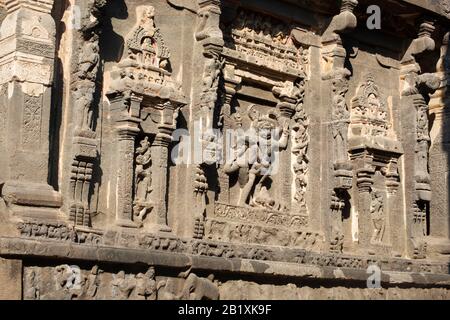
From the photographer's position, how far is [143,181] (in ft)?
27.9

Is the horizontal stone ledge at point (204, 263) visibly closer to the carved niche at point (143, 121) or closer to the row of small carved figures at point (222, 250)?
the row of small carved figures at point (222, 250)

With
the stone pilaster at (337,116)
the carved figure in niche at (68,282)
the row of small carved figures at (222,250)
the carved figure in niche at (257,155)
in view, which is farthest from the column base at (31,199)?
the stone pilaster at (337,116)

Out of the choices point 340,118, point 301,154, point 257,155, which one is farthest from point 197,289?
point 340,118

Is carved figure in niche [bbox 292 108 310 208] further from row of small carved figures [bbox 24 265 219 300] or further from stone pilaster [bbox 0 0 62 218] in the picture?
stone pilaster [bbox 0 0 62 218]

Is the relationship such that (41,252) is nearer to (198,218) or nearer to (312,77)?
(198,218)

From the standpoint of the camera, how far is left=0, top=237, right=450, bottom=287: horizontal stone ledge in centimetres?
704

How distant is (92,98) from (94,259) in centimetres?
Result: 151

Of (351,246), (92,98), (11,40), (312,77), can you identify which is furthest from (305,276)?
(11,40)

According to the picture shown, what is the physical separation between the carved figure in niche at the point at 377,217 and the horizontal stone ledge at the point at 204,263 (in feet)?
1.76

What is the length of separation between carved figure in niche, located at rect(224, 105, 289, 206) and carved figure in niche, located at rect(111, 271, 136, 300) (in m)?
1.99

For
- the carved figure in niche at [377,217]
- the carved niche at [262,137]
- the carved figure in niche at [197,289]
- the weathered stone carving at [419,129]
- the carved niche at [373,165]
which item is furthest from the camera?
the weathered stone carving at [419,129]

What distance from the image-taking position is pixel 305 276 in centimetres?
939

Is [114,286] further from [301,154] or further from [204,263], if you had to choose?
[301,154]

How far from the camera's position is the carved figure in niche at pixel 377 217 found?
424 inches
